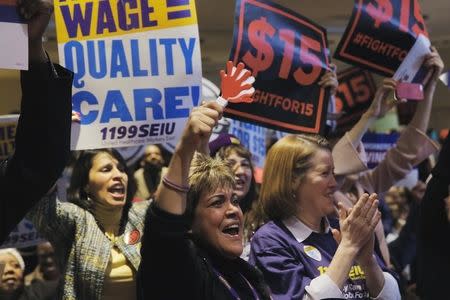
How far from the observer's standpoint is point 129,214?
12.1 feet

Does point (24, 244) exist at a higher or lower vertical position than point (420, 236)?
lower

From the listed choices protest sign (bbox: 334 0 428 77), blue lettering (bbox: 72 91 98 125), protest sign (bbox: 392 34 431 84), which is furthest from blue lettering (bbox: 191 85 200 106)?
protest sign (bbox: 392 34 431 84)

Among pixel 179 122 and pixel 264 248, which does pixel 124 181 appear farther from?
pixel 264 248

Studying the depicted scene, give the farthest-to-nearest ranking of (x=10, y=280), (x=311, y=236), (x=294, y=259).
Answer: (x=10, y=280)
(x=311, y=236)
(x=294, y=259)

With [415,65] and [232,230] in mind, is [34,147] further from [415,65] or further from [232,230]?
[415,65]

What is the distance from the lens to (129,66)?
3.31 metres

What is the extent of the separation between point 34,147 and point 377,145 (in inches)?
186

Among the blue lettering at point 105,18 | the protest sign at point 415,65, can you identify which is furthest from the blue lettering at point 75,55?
the protest sign at point 415,65

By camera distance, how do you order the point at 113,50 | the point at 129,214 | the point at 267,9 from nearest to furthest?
the point at 113,50 < the point at 129,214 < the point at 267,9

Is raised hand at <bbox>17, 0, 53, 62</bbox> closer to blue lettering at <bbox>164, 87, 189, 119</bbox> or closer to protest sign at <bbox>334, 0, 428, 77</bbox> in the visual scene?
blue lettering at <bbox>164, 87, 189, 119</bbox>

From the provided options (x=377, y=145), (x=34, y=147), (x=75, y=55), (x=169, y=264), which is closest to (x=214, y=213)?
(x=169, y=264)

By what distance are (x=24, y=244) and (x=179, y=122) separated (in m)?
1.08

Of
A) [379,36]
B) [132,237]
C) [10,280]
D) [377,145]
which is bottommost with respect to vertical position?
[10,280]

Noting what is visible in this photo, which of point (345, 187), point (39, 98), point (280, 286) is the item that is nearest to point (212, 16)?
point (345, 187)
